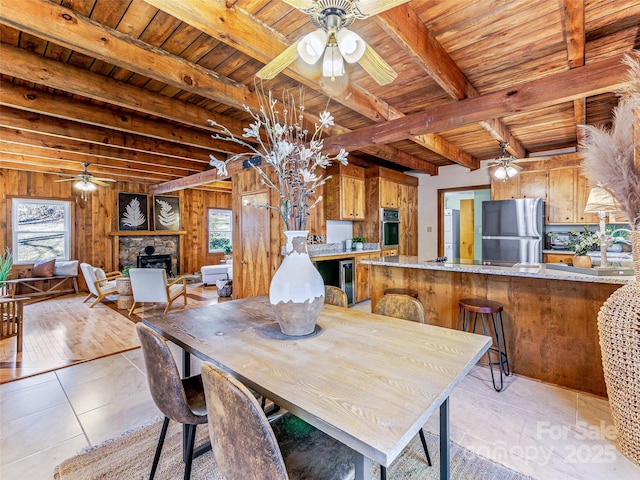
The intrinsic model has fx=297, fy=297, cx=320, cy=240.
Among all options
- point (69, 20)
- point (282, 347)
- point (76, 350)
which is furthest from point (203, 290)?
point (282, 347)

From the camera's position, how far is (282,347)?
4.34 ft

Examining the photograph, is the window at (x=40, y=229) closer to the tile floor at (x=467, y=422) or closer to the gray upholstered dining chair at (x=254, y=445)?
the tile floor at (x=467, y=422)

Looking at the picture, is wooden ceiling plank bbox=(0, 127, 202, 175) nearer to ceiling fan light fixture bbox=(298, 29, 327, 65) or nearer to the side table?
the side table

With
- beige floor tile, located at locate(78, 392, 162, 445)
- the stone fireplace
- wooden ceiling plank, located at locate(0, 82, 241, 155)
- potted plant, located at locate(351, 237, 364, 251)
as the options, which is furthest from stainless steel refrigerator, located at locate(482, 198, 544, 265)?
the stone fireplace

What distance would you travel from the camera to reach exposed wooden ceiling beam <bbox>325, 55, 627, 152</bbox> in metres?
2.27

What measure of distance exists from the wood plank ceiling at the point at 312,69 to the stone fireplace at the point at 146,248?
148 inches

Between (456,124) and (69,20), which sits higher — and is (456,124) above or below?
below

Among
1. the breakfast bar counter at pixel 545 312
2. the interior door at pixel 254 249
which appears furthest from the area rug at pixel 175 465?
the interior door at pixel 254 249

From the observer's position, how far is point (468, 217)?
7.21m

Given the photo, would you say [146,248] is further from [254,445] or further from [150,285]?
[254,445]

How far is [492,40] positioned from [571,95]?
0.83m

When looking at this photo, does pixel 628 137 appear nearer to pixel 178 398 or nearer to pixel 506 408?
pixel 506 408

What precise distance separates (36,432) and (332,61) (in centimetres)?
296

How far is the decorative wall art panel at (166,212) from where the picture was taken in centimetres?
799
